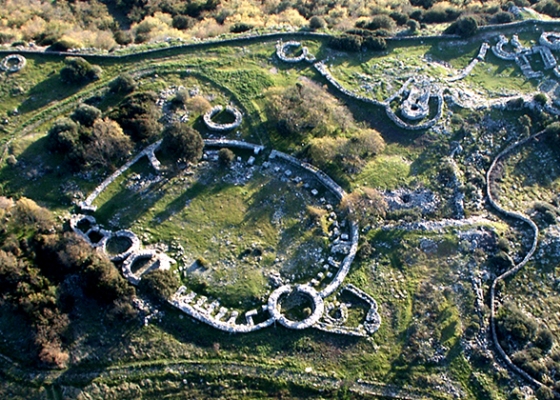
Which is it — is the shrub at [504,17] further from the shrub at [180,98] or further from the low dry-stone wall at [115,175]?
the low dry-stone wall at [115,175]

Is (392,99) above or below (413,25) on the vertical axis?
below

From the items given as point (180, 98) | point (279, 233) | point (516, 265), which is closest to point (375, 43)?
point (180, 98)

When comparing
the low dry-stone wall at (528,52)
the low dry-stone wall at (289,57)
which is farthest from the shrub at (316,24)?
the low dry-stone wall at (528,52)

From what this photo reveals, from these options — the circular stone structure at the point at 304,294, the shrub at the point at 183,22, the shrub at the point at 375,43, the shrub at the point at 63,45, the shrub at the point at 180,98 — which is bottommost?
the circular stone structure at the point at 304,294

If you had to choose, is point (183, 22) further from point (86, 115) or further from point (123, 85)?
point (86, 115)

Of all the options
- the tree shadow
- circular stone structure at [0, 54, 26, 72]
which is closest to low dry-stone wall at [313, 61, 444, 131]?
the tree shadow

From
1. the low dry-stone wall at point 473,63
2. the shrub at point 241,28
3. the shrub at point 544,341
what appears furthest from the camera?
the shrub at point 241,28

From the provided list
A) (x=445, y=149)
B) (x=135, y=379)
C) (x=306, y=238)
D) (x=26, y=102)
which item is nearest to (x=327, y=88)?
(x=445, y=149)
